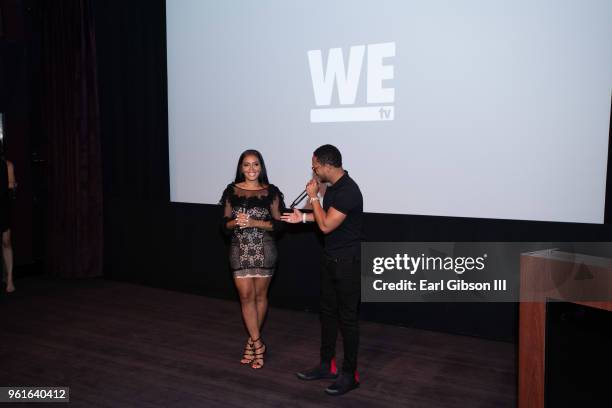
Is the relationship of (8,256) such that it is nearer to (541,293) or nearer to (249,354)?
(249,354)

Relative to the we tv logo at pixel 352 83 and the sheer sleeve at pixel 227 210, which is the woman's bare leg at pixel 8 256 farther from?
the we tv logo at pixel 352 83

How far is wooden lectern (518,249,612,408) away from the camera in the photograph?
2.36 metres

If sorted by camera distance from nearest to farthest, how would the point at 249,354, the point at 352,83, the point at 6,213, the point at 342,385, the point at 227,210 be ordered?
the point at 342,385 < the point at 227,210 < the point at 249,354 < the point at 352,83 < the point at 6,213

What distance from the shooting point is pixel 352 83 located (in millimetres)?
4301

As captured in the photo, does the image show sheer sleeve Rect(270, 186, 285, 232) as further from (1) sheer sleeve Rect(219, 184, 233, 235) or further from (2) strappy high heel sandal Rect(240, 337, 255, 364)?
(2) strappy high heel sandal Rect(240, 337, 255, 364)

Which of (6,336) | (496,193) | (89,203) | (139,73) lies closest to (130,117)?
(139,73)

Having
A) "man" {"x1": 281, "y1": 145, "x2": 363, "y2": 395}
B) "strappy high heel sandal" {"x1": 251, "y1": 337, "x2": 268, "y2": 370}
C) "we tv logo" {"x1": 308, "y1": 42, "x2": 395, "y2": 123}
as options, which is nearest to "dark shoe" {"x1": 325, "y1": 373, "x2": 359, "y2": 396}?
"man" {"x1": 281, "y1": 145, "x2": 363, "y2": 395}

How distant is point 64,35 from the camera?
5820mm

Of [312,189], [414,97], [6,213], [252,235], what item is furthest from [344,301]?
[6,213]

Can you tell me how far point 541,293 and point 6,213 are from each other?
4.92m

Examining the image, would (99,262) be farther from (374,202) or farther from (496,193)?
(496,193)

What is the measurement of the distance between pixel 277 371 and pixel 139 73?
11.8 feet

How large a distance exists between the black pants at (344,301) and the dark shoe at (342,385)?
0.04 metres

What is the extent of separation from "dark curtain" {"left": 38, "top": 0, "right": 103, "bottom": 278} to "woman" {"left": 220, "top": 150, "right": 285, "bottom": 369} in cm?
317
